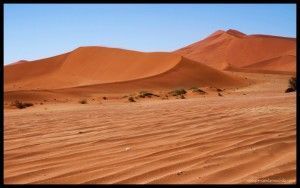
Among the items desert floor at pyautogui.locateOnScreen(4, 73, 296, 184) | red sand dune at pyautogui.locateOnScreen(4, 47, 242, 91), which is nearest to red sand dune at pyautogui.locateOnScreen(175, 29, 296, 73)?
red sand dune at pyautogui.locateOnScreen(4, 47, 242, 91)

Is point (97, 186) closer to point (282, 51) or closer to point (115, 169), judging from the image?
point (115, 169)

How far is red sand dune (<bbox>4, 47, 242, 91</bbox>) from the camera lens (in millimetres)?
31987

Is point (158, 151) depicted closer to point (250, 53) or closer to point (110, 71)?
point (110, 71)

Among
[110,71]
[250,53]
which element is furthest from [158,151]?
[250,53]

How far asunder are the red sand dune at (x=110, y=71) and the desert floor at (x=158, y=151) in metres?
20.5

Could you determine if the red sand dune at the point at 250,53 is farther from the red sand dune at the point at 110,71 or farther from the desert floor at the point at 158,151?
Result: the desert floor at the point at 158,151

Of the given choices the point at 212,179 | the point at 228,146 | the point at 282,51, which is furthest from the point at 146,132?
the point at 282,51

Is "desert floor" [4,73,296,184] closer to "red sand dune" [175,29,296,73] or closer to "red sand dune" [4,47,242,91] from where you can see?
"red sand dune" [4,47,242,91]

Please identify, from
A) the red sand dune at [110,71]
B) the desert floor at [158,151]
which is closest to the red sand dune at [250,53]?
the red sand dune at [110,71]

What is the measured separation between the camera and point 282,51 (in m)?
78.8

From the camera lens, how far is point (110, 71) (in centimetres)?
4159

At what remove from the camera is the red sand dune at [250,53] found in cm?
6875

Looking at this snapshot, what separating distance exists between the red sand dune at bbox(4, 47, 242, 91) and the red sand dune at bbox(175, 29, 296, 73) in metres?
24.6

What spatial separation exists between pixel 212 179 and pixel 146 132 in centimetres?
257
